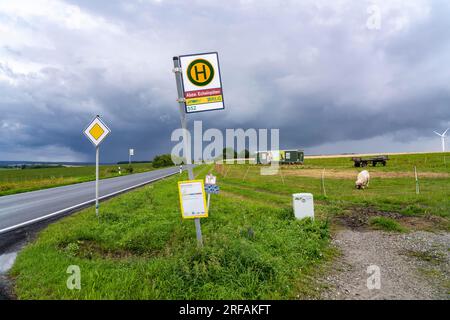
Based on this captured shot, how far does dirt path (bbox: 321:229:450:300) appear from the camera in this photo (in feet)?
12.9

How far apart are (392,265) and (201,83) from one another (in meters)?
4.82

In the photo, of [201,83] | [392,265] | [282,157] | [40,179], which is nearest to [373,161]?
[282,157]

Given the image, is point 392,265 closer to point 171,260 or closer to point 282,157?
point 171,260

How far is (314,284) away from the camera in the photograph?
4156 mm

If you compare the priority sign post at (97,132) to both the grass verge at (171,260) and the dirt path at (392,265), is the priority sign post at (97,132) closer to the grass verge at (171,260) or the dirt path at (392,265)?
the grass verge at (171,260)

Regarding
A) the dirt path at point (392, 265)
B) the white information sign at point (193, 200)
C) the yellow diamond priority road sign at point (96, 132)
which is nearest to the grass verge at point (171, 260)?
the dirt path at point (392, 265)

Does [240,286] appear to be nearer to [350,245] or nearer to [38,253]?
[350,245]

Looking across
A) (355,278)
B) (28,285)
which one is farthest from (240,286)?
(28,285)

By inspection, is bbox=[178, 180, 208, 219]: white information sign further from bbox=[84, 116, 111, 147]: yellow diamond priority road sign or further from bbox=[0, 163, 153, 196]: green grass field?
bbox=[0, 163, 153, 196]: green grass field

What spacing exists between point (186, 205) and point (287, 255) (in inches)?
87.0

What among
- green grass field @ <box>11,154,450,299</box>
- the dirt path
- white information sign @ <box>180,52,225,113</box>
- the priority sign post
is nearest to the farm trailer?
green grass field @ <box>11,154,450,299</box>

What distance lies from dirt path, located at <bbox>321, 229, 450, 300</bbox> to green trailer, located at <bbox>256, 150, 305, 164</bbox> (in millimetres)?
55479

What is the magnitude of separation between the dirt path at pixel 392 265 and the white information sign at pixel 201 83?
136 inches

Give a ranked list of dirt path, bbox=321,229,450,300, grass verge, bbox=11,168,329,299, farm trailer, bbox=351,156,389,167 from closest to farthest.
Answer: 1. grass verge, bbox=11,168,329,299
2. dirt path, bbox=321,229,450,300
3. farm trailer, bbox=351,156,389,167
